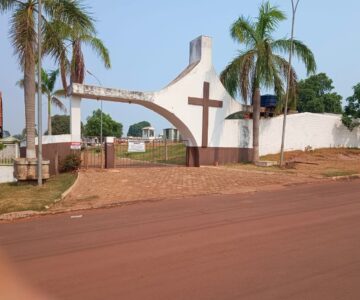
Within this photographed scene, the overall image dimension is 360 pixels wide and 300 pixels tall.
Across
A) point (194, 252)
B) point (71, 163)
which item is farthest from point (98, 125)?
point (194, 252)

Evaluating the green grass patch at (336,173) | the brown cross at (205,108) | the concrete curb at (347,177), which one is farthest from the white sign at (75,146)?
the concrete curb at (347,177)

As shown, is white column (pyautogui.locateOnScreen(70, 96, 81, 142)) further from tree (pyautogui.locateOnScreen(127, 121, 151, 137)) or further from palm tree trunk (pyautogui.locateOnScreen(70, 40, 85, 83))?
tree (pyautogui.locateOnScreen(127, 121, 151, 137))

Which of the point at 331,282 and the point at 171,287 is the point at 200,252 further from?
the point at 331,282

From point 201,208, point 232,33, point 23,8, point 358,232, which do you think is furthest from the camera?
point 232,33

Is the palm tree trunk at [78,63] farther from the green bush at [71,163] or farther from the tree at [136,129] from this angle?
the tree at [136,129]

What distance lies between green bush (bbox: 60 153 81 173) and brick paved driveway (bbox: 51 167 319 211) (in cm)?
75

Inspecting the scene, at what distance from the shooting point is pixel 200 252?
5.45 metres

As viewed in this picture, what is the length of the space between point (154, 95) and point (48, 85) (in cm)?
1478

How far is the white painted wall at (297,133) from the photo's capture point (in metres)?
20.3

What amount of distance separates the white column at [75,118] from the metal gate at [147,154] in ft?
8.36

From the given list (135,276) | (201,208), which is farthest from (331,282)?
(201,208)

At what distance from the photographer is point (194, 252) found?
5457 mm

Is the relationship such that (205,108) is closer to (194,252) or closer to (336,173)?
(336,173)

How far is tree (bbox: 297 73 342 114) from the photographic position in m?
48.0
